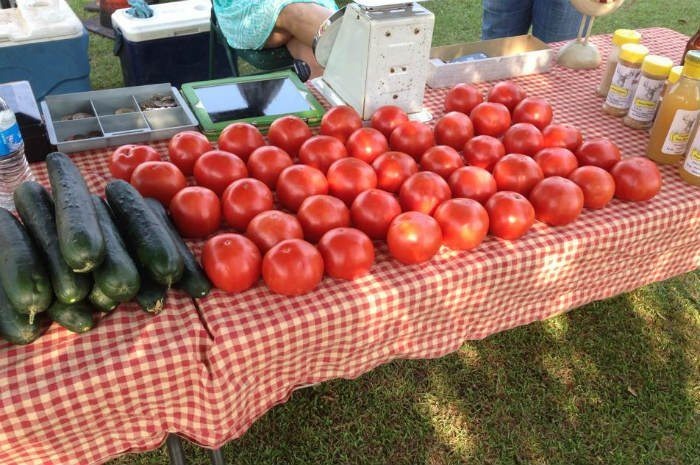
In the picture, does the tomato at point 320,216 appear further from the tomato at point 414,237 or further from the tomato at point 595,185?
the tomato at point 595,185

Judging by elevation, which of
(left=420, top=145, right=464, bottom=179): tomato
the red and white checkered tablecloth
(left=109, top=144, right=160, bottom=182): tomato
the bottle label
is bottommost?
the red and white checkered tablecloth

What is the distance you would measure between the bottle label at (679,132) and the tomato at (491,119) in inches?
24.6

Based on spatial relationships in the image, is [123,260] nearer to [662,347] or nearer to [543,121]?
[543,121]

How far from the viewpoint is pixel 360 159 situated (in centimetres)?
215

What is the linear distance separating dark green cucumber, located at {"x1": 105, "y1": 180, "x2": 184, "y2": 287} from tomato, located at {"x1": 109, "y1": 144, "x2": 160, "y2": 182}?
29 cm

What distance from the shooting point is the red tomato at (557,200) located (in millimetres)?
1983

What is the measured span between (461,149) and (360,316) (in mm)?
971

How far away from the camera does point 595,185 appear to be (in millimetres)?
2070

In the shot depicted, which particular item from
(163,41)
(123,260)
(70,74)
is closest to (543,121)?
(123,260)

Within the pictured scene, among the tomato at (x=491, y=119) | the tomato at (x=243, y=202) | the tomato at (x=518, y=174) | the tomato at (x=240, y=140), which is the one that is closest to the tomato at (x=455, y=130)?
the tomato at (x=491, y=119)

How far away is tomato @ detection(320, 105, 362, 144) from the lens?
2299 millimetres

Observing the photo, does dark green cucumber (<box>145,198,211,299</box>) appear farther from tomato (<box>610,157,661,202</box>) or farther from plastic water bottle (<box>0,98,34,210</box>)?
tomato (<box>610,157,661,202</box>)

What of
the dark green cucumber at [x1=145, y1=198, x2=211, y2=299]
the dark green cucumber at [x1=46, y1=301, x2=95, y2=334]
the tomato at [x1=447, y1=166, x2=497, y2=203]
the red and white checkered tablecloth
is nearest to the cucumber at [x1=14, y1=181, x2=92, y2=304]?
the dark green cucumber at [x1=46, y1=301, x2=95, y2=334]

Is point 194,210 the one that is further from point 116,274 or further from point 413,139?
point 413,139
